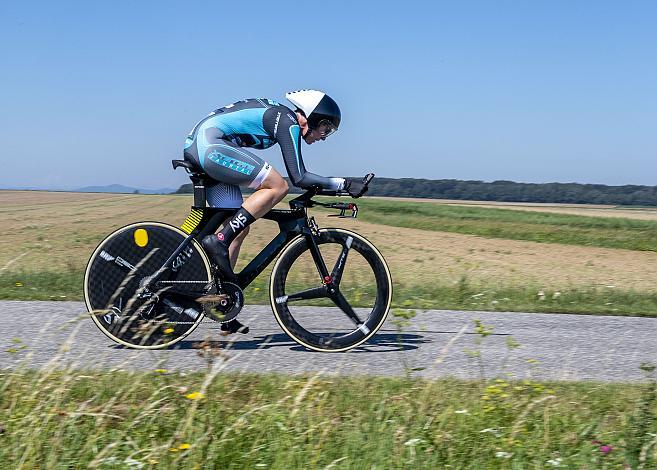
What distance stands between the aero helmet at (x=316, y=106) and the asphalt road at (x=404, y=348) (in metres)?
1.48

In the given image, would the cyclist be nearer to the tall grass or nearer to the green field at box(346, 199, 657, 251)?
the tall grass

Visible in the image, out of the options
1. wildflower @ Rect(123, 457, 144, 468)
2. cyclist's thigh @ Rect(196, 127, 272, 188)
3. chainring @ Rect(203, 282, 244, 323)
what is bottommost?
wildflower @ Rect(123, 457, 144, 468)

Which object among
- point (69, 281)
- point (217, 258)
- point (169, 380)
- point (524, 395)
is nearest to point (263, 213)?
point (217, 258)

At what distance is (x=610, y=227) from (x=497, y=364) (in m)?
34.8

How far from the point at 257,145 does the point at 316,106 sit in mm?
485

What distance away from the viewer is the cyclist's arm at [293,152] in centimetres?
534

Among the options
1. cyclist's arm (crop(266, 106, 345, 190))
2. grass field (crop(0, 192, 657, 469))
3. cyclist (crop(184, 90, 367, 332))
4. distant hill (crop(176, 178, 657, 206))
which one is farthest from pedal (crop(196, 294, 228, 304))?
distant hill (crop(176, 178, 657, 206))

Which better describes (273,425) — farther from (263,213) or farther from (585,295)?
(585,295)

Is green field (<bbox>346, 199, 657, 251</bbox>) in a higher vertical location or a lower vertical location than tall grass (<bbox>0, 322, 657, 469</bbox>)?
lower

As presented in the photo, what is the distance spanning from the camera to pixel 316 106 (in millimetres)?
5453

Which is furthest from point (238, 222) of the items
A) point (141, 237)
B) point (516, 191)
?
point (516, 191)

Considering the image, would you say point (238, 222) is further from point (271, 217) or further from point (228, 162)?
point (228, 162)

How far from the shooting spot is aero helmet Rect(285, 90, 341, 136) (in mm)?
5465

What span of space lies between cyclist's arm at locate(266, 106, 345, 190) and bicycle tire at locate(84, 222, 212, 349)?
814 millimetres
